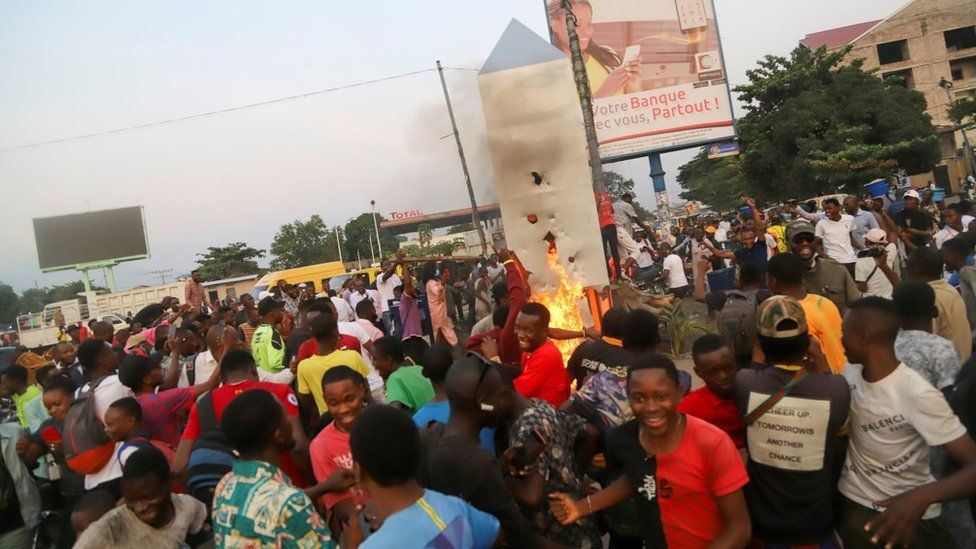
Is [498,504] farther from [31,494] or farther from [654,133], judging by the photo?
[654,133]

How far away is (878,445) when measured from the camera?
2.85m

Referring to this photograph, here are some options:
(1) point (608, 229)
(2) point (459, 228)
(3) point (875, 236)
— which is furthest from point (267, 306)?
(2) point (459, 228)

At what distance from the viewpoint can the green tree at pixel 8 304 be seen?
73.8 meters

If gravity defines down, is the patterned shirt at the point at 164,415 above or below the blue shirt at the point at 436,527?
above

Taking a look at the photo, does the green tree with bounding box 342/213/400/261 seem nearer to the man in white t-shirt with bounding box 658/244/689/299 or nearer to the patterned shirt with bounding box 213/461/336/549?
the man in white t-shirt with bounding box 658/244/689/299

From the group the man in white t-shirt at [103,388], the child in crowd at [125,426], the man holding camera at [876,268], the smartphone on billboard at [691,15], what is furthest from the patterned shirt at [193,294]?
the smartphone on billboard at [691,15]

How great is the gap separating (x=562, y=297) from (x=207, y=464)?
19.0ft

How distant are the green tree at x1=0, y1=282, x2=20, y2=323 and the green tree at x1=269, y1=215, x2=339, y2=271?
115 feet

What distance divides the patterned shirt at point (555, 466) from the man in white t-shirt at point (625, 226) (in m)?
10.4

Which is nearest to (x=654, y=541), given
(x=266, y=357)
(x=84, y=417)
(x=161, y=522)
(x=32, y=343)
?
(x=161, y=522)

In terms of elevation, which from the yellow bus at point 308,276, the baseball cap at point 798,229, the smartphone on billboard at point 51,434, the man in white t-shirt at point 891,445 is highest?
the yellow bus at point 308,276

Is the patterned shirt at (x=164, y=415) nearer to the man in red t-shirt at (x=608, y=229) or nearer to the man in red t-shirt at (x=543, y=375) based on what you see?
the man in red t-shirt at (x=543, y=375)

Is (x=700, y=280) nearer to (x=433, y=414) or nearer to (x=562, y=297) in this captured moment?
(x=562, y=297)

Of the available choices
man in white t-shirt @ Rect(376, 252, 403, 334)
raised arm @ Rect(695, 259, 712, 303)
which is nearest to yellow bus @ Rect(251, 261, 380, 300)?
man in white t-shirt @ Rect(376, 252, 403, 334)
